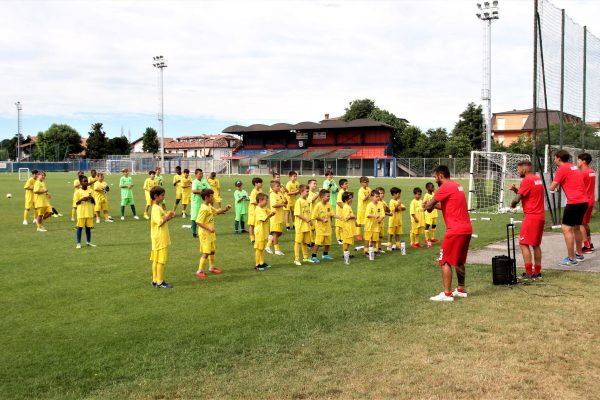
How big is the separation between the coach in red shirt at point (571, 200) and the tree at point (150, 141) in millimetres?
104801

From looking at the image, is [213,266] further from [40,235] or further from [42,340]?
[40,235]

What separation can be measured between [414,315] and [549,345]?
1961 mm

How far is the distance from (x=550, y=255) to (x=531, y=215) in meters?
3.14

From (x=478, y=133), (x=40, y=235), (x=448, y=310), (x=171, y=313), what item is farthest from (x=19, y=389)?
(x=478, y=133)

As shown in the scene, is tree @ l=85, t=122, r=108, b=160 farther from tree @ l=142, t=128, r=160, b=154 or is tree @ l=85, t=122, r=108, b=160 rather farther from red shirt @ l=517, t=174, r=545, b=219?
red shirt @ l=517, t=174, r=545, b=219

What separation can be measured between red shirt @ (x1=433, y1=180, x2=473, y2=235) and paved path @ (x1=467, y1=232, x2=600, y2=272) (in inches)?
136

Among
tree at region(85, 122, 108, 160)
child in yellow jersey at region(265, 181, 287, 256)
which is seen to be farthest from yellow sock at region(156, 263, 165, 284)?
tree at region(85, 122, 108, 160)

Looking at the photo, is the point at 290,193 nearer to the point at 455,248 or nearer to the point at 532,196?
the point at 532,196

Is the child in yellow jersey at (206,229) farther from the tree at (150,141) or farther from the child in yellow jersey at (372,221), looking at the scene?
the tree at (150,141)

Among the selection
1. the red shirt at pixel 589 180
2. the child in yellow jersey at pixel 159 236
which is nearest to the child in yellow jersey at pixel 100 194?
the child in yellow jersey at pixel 159 236

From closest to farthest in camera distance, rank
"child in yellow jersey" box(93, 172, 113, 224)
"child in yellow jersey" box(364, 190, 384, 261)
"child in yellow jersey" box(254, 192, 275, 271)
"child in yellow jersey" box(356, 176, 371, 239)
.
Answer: "child in yellow jersey" box(254, 192, 275, 271)
"child in yellow jersey" box(364, 190, 384, 261)
"child in yellow jersey" box(356, 176, 371, 239)
"child in yellow jersey" box(93, 172, 113, 224)

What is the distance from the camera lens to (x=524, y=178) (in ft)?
32.6

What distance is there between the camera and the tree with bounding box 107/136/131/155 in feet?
349

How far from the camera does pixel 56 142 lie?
106562mm
